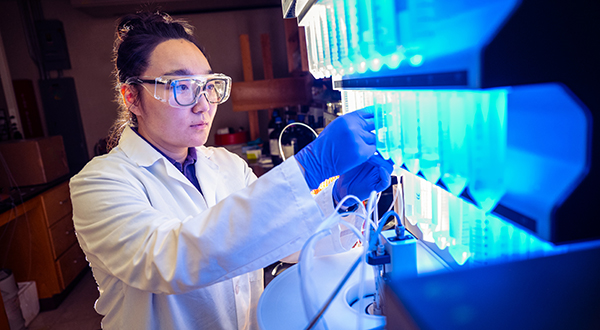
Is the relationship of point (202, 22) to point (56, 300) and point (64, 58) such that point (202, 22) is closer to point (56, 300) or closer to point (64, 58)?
point (64, 58)

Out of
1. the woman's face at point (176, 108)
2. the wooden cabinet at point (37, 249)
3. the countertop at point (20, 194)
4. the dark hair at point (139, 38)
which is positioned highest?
A: the dark hair at point (139, 38)

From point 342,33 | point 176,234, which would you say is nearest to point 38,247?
point 176,234

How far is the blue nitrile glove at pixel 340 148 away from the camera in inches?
36.0

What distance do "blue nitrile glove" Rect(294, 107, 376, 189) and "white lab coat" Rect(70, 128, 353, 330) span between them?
0.36 ft

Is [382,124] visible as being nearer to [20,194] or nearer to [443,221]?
[443,221]

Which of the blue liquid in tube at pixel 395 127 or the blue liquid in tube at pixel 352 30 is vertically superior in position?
the blue liquid in tube at pixel 352 30

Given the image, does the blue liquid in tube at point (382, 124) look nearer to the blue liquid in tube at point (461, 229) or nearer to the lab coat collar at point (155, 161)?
the blue liquid in tube at point (461, 229)

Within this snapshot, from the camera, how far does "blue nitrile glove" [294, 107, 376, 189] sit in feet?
3.00

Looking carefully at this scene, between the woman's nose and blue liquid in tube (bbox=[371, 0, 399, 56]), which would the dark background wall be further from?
blue liquid in tube (bbox=[371, 0, 399, 56])

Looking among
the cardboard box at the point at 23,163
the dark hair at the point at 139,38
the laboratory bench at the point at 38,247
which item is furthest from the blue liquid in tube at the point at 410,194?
the cardboard box at the point at 23,163

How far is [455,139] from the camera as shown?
54cm

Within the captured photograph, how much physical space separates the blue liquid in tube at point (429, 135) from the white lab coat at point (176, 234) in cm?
27

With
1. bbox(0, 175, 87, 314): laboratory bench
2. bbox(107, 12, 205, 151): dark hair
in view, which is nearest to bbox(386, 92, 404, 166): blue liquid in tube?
bbox(107, 12, 205, 151): dark hair

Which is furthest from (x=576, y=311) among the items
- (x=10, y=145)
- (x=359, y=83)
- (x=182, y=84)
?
(x=10, y=145)
